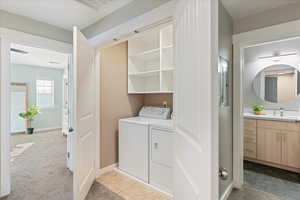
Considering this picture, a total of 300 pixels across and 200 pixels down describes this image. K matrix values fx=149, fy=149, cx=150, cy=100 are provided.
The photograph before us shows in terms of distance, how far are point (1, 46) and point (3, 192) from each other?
1.86 m

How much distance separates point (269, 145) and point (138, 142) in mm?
2367

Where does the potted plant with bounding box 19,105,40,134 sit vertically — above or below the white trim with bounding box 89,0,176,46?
below

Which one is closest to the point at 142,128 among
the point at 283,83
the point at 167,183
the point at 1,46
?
the point at 167,183

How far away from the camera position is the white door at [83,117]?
1.63 meters

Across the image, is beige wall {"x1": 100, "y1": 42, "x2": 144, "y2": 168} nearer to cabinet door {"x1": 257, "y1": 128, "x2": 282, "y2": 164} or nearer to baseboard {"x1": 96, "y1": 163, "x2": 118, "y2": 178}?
baseboard {"x1": 96, "y1": 163, "x2": 118, "y2": 178}

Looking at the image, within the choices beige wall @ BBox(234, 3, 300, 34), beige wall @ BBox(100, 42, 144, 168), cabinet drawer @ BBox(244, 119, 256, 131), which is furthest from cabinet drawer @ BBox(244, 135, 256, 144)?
beige wall @ BBox(100, 42, 144, 168)

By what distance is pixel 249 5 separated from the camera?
5.72ft

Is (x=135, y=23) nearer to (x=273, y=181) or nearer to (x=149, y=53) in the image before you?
(x=149, y=53)

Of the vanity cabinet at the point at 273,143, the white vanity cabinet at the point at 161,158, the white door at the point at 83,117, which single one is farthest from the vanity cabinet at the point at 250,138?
the white door at the point at 83,117

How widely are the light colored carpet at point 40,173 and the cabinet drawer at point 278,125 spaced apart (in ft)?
10.8

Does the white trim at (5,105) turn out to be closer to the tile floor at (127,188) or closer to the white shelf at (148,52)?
the tile floor at (127,188)

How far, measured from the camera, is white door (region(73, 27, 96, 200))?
64.3 inches

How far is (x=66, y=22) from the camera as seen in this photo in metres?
2.27

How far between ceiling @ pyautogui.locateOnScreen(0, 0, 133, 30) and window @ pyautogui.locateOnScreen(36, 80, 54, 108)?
4786 millimetres
